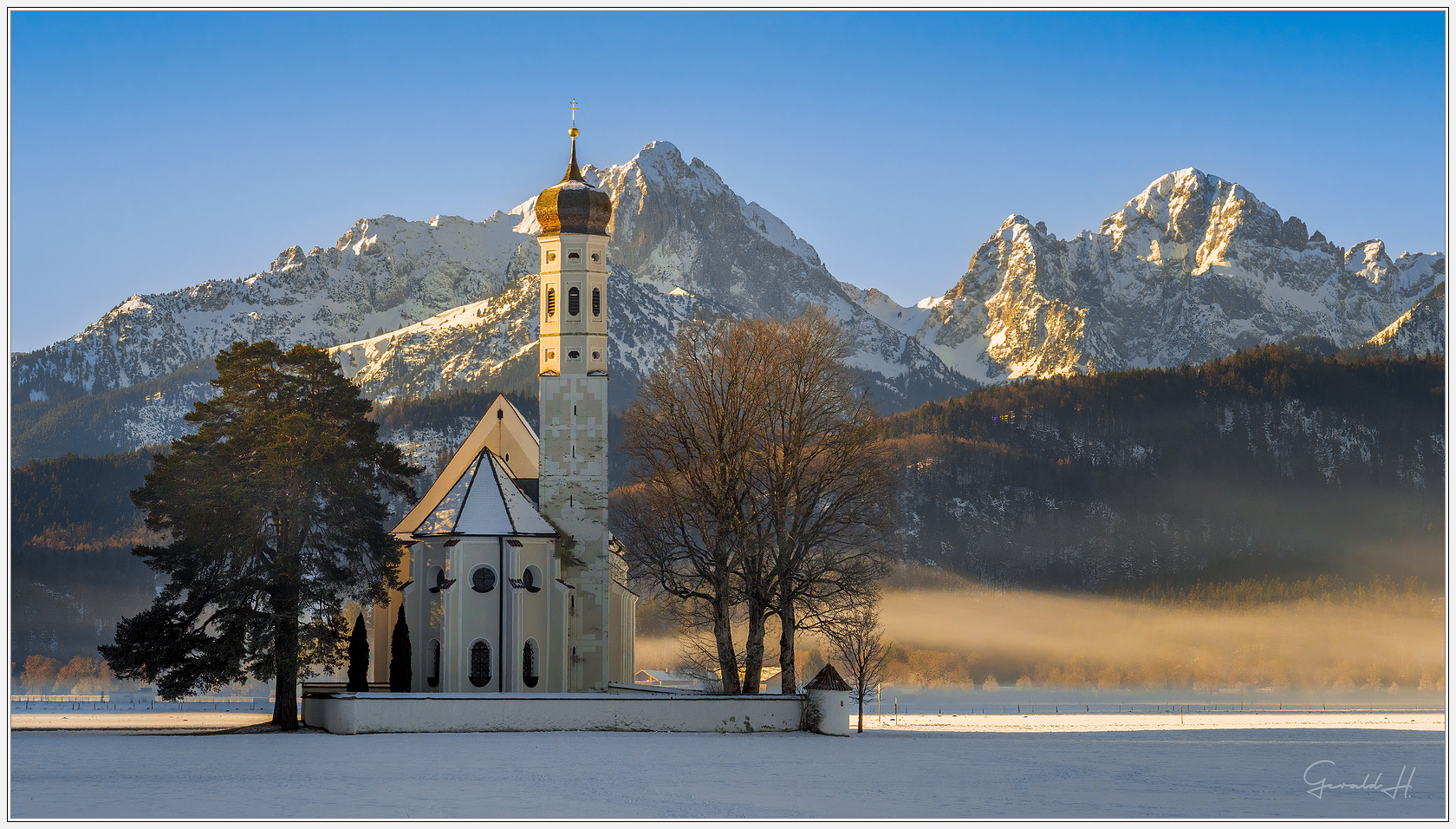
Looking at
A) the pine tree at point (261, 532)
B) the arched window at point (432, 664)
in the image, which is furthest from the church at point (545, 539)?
the pine tree at point (261, 532)

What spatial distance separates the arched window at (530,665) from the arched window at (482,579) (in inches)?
95.4

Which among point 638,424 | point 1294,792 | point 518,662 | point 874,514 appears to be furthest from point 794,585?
point 1294,792

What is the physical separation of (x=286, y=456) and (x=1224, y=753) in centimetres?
3034

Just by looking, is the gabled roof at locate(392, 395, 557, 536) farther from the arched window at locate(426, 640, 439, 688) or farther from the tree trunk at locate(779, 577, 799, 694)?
the tree trunk at locate(779, 577, 799, 694)

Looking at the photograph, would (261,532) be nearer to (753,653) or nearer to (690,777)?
(753,653)

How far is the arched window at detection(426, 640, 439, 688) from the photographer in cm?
5809

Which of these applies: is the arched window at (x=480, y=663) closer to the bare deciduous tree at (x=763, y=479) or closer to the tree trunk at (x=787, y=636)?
the bare deciduous tree at (x=763, y=479)

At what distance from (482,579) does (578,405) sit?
27.0ft

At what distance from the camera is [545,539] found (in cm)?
5891

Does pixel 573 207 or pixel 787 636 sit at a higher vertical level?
pixel 573 207

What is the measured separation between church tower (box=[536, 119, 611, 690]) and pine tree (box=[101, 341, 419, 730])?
875 cm

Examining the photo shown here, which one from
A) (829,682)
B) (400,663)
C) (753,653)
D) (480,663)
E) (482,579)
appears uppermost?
(482,579)

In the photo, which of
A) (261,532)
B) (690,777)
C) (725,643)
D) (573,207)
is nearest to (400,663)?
(261,532)
